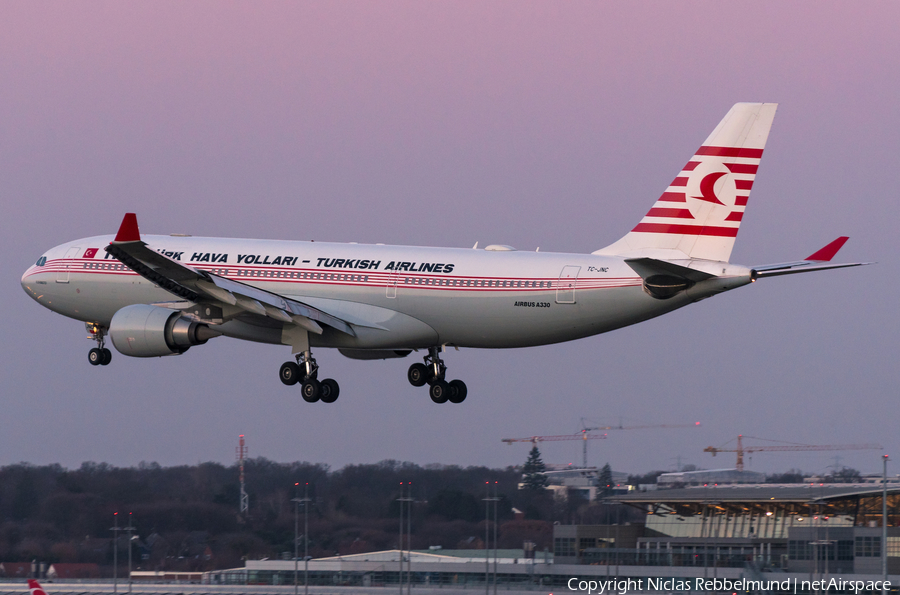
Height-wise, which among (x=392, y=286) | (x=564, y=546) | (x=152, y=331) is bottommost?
(x=564, y=546)

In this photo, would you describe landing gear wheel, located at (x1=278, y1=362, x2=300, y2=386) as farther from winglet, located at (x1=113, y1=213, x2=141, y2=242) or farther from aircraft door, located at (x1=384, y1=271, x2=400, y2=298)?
winglet, located at (x1=113, y1=213, x2=141, y2=242)

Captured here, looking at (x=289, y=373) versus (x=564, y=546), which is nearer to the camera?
(x=289, y=373)

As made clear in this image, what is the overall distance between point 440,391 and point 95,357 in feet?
47.3

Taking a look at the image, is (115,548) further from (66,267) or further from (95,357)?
(66,267)

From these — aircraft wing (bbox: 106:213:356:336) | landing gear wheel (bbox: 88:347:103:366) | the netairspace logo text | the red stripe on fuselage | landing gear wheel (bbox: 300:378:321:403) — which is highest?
the red stripe on fuselage

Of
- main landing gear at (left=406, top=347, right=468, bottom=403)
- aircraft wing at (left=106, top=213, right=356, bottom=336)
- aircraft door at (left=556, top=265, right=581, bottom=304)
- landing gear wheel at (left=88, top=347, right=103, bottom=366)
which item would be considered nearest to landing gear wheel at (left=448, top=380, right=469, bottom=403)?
main landing gear at (left=406, top=347, right=468, bottom=403)

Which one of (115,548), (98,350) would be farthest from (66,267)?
(115,548)

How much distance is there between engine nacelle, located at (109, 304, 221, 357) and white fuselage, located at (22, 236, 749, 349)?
141 cm

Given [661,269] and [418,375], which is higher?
[661,269]

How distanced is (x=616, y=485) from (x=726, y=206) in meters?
28.1

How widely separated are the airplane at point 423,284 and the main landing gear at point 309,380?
5 centimetres

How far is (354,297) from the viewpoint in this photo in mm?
45406

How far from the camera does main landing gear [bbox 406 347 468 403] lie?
48.0m

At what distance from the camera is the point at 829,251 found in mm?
40344
